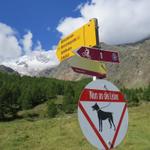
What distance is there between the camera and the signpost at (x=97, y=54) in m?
7.77

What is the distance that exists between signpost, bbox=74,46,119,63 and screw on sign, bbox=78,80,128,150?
55cm

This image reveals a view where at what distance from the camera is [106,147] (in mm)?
7336

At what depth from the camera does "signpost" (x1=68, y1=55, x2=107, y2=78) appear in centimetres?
762

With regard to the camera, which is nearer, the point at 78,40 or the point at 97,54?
the point at 97,54

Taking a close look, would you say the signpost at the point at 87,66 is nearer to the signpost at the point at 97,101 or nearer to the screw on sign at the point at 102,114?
the signpost at the point at 97,101

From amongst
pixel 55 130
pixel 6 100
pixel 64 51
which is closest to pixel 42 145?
pixel 55 130

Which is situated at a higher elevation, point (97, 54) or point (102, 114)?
point (97, 54)

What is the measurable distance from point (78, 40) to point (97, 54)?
0.82m

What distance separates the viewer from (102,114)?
7422 mm

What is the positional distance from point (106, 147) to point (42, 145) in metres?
21.3

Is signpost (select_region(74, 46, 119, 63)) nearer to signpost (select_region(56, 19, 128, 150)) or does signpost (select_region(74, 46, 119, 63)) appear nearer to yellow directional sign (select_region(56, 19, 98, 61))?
signpost (select_region(56, 19, 128, 150))

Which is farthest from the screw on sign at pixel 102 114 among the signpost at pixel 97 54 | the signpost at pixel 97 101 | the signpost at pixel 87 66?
the signpost at pixel 97 54

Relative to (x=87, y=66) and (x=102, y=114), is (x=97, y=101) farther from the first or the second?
(x=87, y=66)

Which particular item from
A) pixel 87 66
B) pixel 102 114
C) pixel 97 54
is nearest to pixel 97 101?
pixel 102 114
